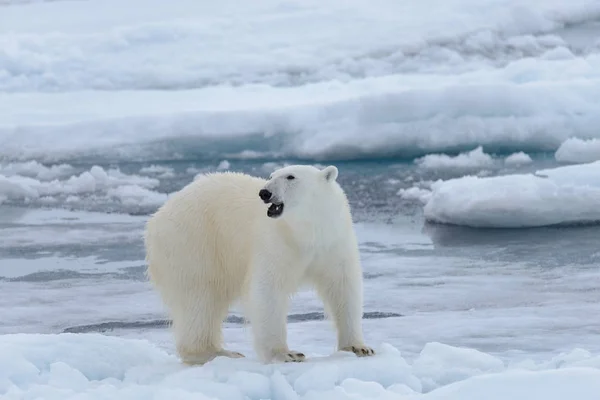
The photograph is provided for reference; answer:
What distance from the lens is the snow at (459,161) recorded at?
9.58 m

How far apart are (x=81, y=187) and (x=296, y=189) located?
6303 millimetres

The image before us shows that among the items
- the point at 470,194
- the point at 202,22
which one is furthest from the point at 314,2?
the point at 470,194

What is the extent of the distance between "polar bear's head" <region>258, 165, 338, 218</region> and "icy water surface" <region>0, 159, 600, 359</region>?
1216 millimetres

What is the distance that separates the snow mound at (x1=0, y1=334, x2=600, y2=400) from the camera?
272 centimetres

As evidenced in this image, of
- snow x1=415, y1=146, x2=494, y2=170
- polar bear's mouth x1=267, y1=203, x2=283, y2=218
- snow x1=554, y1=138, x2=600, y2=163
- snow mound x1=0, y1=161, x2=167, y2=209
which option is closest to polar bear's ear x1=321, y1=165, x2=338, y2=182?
polar bear's mouth x1=267, y1=203, x2=283, y2=218

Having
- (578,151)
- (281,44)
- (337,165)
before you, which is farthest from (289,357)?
(281,44)

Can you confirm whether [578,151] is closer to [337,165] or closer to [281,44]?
[337,165]

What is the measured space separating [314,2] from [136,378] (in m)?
11.3

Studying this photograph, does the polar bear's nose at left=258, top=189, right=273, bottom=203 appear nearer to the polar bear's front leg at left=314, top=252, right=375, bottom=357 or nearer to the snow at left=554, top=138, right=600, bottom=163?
the polar bear's front leg at left=314, top=252, right=375, bottom=357

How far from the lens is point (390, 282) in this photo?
604 centimetres

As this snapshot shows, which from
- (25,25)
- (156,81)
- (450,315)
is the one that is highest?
(25,25)

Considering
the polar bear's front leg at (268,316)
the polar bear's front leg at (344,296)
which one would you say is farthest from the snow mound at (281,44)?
the polar bear's front leg at (268,316)

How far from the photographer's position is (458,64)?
38.3 ft

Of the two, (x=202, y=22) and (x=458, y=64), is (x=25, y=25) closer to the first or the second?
(x=202, y=22)
